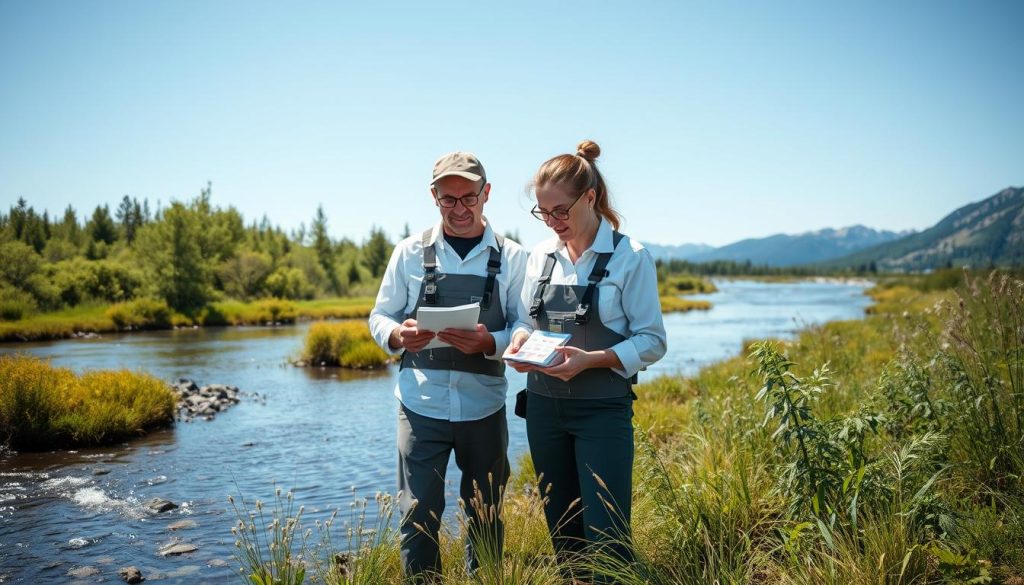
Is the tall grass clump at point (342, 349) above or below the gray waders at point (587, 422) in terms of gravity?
below

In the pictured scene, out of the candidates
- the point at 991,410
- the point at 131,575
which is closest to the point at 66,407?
the point at 131,575

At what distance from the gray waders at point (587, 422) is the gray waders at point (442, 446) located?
323 millimetres

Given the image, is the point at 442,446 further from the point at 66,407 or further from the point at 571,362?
the point at 66,407

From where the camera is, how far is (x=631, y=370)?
315cm

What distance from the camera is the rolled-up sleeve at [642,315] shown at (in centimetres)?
315

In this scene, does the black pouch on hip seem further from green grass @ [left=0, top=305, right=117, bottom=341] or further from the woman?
green grass @ [left=0, top=305, right=117, bottom=341]

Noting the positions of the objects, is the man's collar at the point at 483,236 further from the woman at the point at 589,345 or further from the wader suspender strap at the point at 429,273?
the woman at the point at 589,345

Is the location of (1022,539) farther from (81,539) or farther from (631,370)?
(81,539)

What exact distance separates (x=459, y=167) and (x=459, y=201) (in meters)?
0.19

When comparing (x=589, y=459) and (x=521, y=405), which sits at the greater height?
(x=521, y=405)

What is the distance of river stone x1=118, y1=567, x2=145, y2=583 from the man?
3272 mm

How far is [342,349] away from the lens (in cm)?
2088

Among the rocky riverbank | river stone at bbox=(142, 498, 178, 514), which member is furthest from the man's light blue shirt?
the rocky riverbank

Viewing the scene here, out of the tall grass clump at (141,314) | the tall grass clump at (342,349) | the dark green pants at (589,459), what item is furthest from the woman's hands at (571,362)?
the tall grass clump at (141,314)
